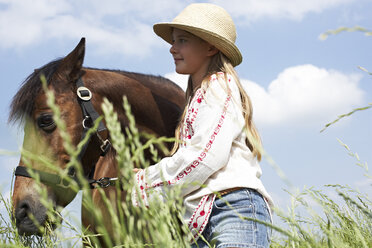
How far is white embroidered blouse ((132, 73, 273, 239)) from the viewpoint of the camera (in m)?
2.36

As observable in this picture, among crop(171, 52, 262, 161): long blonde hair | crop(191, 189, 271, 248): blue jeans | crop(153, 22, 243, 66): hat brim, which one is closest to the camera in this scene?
crop(191, 189, 271, 248): blue jeans

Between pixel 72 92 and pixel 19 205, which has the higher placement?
pixel 72 92

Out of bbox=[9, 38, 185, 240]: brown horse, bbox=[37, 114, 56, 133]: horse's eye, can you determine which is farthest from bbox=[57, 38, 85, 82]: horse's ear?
bbox=[37, 114, 56, 133]: horse's eye

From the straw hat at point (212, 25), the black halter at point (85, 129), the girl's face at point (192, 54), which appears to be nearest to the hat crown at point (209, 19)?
the straw hat at point (212, 25)

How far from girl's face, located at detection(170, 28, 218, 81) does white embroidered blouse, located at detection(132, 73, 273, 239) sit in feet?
1.19

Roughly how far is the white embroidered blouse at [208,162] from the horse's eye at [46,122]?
1.17 m

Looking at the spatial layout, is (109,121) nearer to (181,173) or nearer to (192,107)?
(181,173)

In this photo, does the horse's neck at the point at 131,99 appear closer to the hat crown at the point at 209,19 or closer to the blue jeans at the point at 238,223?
the hat crown at the point at 209,19

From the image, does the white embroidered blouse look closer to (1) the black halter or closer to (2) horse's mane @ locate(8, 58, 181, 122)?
(1) the black halter

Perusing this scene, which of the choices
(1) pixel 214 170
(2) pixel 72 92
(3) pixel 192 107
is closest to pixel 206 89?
(3) pixel 192 107

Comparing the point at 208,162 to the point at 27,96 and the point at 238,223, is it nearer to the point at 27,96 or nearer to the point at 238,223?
the point at 238,223

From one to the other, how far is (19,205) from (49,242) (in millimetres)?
569

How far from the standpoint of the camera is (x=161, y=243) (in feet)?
3.18

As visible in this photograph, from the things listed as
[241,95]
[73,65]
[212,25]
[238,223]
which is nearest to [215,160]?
[238,223]
